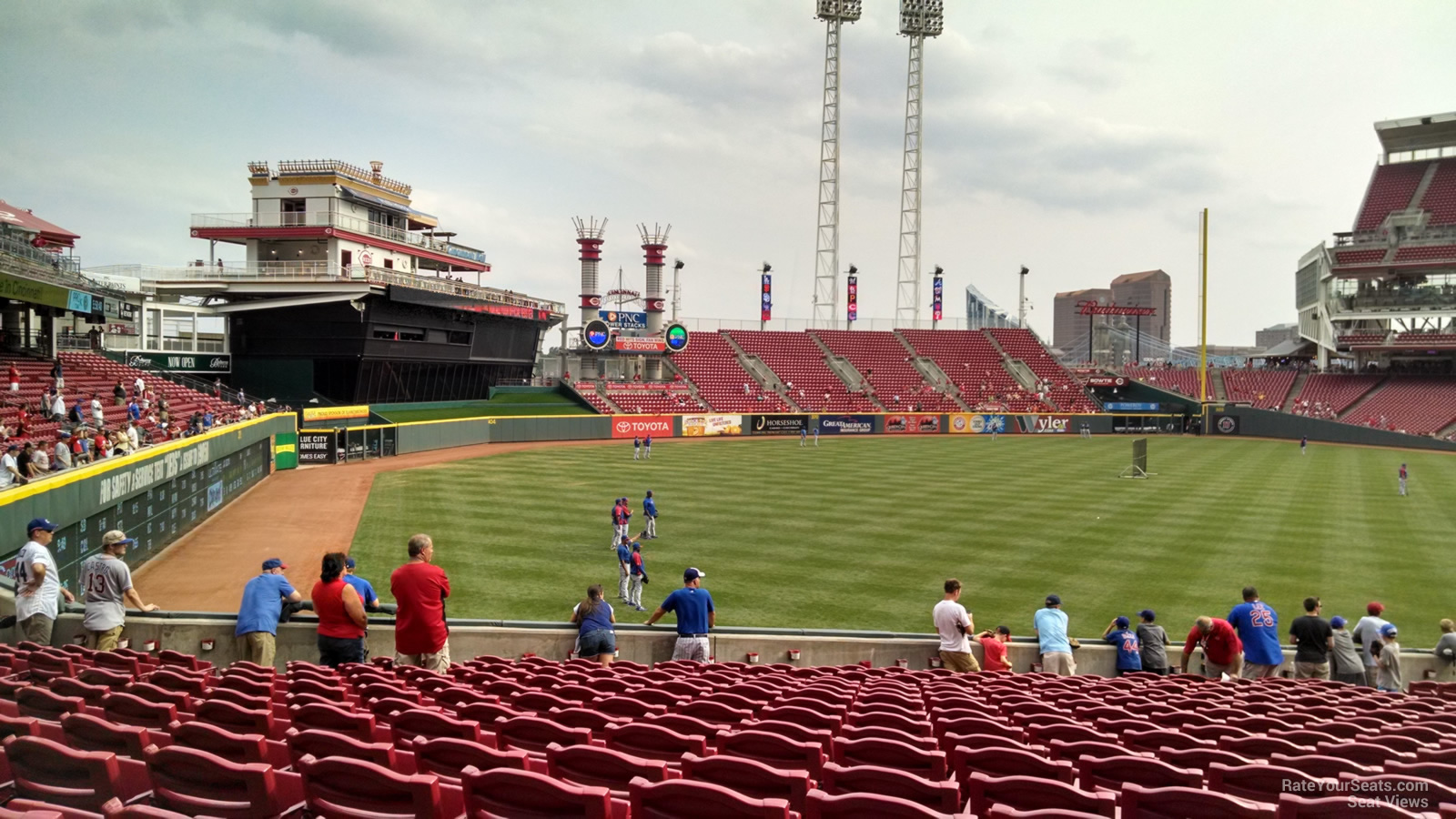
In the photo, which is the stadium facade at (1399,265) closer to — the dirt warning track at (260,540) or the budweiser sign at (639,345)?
the budweiser sign at (639,345)

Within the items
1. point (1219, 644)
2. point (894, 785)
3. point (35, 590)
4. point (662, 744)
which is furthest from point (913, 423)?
point (894, 785)

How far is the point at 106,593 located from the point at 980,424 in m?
65.3

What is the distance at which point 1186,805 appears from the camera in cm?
403

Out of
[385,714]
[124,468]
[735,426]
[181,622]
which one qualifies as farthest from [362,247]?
[385,714]

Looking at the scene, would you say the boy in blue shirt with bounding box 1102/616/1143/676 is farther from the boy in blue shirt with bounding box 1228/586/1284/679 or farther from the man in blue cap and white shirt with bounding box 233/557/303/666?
the man in blue cap and white shirt with bounding box 233/557/303/666

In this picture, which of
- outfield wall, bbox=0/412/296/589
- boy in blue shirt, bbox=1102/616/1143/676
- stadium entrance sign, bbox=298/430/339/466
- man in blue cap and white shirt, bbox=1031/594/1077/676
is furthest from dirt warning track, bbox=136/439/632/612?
boy in blue shirt, bbox=1102/616/1143/676

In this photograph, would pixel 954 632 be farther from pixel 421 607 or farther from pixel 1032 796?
pixel 1032 796

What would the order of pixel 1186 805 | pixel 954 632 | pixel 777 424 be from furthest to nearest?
pixel 777 424 < pixel 954 632 < pixel 1186 805

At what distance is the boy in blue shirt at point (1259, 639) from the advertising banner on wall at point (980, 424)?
191 ft

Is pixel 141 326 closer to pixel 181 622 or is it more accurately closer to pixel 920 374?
pixel 181 622

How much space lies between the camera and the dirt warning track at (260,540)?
18.5 metres

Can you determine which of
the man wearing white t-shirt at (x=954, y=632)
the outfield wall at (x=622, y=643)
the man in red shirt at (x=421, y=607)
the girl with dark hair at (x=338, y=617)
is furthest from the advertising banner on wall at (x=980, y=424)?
the girl with dark hair at (x=338, y=617)

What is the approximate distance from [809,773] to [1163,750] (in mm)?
2407

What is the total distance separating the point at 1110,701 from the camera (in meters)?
8.25
